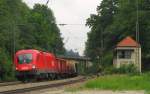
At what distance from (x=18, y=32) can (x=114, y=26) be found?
24408 mm

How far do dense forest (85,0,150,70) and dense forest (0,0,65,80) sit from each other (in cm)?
986

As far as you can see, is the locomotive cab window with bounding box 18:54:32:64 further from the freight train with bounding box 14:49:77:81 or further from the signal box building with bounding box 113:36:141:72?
the signal box building with bounding box 113:36:141:72

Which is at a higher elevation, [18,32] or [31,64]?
[18,32]

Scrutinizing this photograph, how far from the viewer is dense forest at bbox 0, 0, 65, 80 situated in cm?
7462

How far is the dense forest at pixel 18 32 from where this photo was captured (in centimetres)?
7462

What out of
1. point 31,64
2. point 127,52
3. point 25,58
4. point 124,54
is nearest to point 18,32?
point 124,54

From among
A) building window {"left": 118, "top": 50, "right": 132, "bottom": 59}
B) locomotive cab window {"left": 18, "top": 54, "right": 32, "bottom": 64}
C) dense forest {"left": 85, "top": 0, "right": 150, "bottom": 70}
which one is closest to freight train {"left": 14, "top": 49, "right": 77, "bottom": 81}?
locomotive cab window {"left": 18, "top": 54, "right": 32, "bottom": 64}

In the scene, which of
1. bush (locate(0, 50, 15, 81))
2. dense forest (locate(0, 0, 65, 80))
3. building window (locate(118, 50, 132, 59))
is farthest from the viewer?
building window (locate(118, 50, 132, 59))

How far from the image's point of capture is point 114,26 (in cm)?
10862

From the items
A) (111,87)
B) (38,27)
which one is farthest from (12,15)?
(111,87)

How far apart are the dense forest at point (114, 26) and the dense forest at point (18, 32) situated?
9.86 m

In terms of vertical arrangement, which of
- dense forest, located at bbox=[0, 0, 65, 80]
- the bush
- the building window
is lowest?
the bush

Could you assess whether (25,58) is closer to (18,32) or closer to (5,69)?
(5,69)

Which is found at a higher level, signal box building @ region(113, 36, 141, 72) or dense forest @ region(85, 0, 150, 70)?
dense forest @ region(85, 0, 150, 70)
